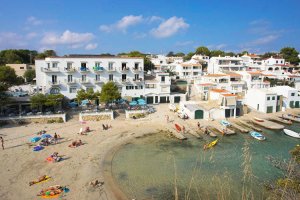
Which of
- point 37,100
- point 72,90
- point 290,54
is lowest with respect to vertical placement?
point 37,100

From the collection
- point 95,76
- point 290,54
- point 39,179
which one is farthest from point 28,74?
point 290,54

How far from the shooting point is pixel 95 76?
161 feet

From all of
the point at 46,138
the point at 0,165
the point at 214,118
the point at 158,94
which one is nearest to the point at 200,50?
the point at 158,94

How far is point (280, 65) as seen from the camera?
82.2 meters

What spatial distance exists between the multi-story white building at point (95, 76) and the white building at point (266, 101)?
49.8 feet

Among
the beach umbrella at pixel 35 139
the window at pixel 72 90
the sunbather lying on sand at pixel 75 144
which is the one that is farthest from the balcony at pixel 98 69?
the sunbather lying on sand at pixel 75 144

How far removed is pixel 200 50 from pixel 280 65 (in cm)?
3864

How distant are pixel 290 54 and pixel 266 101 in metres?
62.9

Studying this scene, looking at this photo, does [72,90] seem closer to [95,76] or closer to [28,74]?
[95,76]

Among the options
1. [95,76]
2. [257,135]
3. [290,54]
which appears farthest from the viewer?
[290,54]

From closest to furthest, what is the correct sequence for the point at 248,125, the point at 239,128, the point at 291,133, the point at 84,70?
the point at 291,133 → the point at 239,128 → the point at 248,125 → the point at 84,70

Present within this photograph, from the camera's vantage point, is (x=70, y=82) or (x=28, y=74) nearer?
(x=70, y=82)

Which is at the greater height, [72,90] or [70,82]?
[70,82]

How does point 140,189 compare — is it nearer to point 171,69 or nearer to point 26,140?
point 26,140
